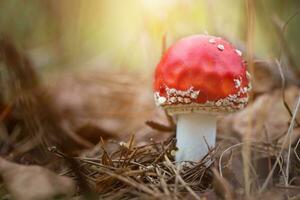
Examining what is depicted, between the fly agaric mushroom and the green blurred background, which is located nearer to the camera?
the fly agaric mushroom

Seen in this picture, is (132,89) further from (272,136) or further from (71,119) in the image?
(272,136)

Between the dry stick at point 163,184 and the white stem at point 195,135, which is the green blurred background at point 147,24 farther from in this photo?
the dry stick at point 163,184

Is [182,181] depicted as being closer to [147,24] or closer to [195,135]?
[195,135]

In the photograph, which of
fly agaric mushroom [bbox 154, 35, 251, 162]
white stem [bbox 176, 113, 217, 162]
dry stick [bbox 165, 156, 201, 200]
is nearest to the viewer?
dry stick [bbox 165, 156, 201, 200]

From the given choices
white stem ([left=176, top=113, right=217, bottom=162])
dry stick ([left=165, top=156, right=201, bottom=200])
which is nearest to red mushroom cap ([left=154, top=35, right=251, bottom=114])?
white stem ([left=176, top=113, right=217, bottom=162])

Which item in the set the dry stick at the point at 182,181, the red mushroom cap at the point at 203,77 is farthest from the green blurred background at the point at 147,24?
the dry stick at the point at 182,181

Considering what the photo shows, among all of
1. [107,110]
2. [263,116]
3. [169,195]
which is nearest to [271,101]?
[263,116]

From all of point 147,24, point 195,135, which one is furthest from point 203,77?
point 147,24

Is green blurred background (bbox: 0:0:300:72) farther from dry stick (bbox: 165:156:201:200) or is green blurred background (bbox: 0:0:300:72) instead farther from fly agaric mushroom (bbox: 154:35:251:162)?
dry stick (bbox: 165:156:201:200)
